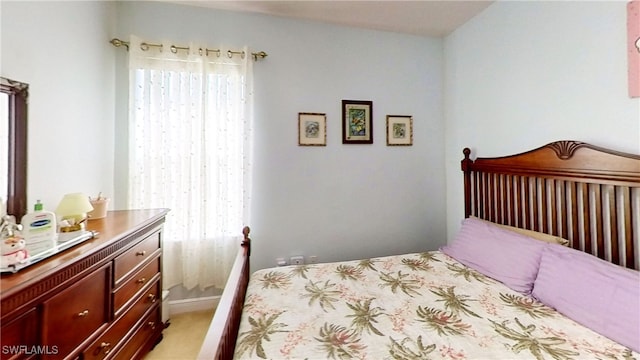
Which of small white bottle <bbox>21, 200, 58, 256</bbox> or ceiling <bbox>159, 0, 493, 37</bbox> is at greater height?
ceiling <bbox>159, 0, 493, 37</bbox>

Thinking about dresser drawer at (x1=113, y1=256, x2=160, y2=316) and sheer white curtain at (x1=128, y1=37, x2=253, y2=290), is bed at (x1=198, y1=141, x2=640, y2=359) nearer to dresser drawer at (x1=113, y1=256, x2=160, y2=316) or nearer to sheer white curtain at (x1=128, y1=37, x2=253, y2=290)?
dresser drawer at (x1=113, y1=256, x2=160, y2=316)

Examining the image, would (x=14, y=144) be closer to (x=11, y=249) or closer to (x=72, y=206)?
(x=72, y=206)

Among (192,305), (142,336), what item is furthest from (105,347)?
(192,305)

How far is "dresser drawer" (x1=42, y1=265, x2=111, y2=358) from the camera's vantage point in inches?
41.3

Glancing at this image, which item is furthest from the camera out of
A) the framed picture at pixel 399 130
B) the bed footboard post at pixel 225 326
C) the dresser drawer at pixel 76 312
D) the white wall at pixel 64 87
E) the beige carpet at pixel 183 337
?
the framed picture at pixel 399 130

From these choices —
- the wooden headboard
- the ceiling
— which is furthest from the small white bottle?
the wooden headboard

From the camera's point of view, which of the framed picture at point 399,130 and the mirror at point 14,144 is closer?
the mirror at point 14,144

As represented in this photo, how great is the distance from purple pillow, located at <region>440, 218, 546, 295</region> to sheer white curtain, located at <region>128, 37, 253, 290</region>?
5.80 ft

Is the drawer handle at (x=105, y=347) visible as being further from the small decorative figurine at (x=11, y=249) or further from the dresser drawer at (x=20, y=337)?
the small decorative figurine at (x=11, y=249)

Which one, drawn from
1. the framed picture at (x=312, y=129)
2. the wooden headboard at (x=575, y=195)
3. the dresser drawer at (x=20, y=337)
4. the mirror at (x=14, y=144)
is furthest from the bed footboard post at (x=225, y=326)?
the wooden headboard at (x=575, y=195)

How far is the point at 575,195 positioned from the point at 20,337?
2.66 meters

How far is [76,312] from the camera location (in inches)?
47.0

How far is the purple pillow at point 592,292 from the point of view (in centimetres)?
115

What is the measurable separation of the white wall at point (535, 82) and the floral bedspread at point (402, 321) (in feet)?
3.34
